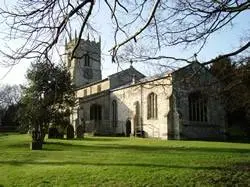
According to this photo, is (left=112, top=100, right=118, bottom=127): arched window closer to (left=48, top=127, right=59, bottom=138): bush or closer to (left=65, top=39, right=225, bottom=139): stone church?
(left=65, top=39, right=225, bottom=139): stone church

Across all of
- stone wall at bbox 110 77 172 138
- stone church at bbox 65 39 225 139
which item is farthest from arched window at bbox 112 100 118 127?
stone wall at bbox 110 77 172 138

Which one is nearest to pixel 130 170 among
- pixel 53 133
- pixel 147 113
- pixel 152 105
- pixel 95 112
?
pixel 53 133

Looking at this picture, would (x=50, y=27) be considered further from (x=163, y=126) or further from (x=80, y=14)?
(x=163, y=126)

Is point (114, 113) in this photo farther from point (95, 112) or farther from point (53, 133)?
point (53, 133)

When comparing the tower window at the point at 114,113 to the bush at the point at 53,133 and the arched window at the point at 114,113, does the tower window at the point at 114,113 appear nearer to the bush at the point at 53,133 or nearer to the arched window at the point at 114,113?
the arched window at the point at 114,113

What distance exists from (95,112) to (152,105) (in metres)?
13.8

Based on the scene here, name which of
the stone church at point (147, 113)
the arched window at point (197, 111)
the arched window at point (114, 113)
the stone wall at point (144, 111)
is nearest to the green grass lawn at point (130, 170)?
the stone church at point (147, 113)

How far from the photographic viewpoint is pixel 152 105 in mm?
48188

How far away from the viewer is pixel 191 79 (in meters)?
14.6

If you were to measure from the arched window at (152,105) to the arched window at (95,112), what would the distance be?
1238cm

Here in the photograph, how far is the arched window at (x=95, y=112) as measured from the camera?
59562 mm

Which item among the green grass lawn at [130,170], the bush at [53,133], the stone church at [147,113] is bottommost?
the green grass lawn at [130,170]

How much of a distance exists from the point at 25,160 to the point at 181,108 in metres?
25.6

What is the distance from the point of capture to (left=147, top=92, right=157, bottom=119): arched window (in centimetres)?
4762
